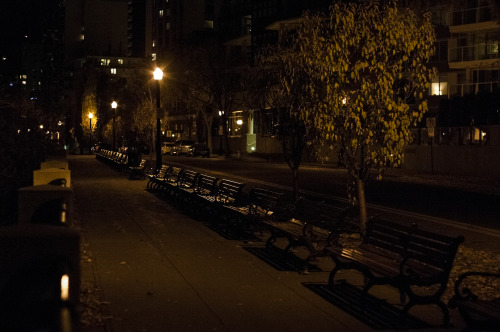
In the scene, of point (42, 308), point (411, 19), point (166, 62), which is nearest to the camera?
point (42, 308)

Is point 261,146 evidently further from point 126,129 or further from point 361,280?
point 361,280

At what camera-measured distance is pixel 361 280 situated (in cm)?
1013

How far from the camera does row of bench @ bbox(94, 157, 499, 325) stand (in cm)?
792

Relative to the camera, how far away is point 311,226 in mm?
11922

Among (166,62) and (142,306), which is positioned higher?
(166,62)

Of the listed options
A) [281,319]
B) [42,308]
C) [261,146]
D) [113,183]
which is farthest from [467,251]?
[261,146]

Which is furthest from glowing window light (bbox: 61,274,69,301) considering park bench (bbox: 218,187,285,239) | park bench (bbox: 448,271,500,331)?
park bench (bbox: 218,187,285,239)

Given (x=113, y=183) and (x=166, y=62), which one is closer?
(x=113, y=183)

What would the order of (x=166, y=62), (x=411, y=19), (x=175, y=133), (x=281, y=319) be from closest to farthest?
1. (x=281, y=319)
2. (x=411, y=19)
3. (x=166, y=62)
4. (x=175, y=133)

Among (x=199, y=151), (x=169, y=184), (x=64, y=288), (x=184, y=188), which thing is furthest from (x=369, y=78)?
(x=199, y=151)

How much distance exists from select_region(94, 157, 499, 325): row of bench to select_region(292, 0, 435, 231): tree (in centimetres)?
136

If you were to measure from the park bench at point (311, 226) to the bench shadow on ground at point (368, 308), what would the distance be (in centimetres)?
87

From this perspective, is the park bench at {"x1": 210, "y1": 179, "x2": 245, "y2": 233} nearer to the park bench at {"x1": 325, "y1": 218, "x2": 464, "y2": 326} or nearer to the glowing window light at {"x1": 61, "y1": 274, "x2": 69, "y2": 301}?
the park bench at {"x1": 325, "y1": 218, "x2": 464, "y2": 326}

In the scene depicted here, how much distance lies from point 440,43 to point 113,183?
1383 inches
